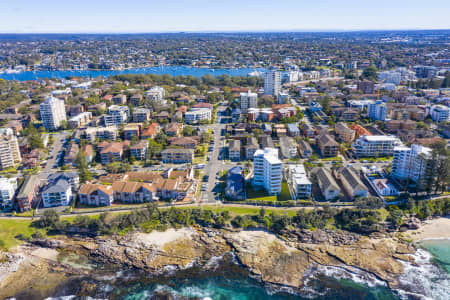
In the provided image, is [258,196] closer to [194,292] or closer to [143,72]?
[194,292]

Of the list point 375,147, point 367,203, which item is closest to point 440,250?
point 367,203

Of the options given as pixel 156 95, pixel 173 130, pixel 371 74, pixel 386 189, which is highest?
pixel 371 74

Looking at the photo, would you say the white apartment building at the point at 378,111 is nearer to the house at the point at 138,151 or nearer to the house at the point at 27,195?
the house at the point at 138,151

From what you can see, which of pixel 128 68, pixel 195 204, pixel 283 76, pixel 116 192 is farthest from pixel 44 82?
pixel 195 204

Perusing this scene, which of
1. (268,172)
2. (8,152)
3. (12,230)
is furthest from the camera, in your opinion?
(8,152)

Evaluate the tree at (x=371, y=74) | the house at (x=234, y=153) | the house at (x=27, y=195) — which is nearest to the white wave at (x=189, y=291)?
the house at (x=27, y=195)

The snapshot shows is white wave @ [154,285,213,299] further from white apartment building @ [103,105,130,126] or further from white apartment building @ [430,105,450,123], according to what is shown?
white apartment building @ [430,105,450,123]

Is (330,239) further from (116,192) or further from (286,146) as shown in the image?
(116,192)
